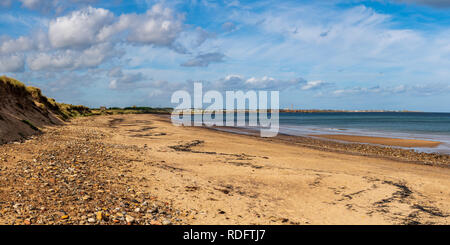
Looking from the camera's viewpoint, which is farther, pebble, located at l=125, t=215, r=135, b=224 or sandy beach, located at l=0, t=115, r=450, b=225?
sandy beach, located at l=0, t=115, r=450, b=225

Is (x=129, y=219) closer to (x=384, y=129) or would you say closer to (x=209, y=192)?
(x=209, y=192)

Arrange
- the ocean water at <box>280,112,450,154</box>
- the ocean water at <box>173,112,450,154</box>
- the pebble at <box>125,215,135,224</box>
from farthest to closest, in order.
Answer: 1. the ocean water at <box>280,112,450,154</box>
2. the ocean water at <box>173,112,450,154</box>
3. the pebble at <box>125,215,135,224</box>

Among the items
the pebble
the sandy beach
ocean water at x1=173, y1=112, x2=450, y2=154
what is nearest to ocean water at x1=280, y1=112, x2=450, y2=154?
ocean water at x1=173, y1=112, x2=450, y2=154

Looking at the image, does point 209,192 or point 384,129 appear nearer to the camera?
point 209,192

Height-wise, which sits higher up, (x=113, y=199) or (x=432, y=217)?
(x=113, y=199)

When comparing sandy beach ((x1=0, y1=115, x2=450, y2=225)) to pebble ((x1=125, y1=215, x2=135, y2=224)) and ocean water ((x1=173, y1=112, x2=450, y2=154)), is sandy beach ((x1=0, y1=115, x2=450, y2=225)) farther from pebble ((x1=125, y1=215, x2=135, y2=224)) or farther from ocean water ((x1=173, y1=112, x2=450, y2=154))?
ocean water ((x1=173, y1=112, x2=450, y2=154))

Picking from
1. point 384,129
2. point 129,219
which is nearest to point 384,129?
point 384,129

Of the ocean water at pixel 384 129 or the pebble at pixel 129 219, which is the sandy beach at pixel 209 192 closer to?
the pebble at pixel 129 219

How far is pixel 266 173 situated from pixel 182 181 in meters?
3.72

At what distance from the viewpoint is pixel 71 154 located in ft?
→ 37.5

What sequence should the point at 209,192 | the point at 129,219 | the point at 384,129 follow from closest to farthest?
the point at 129,219
the point at 209,192
the point at 384,129

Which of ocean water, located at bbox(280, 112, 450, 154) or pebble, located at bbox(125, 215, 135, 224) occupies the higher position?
pebble, located at bbox(125, 215, 135, 224)
